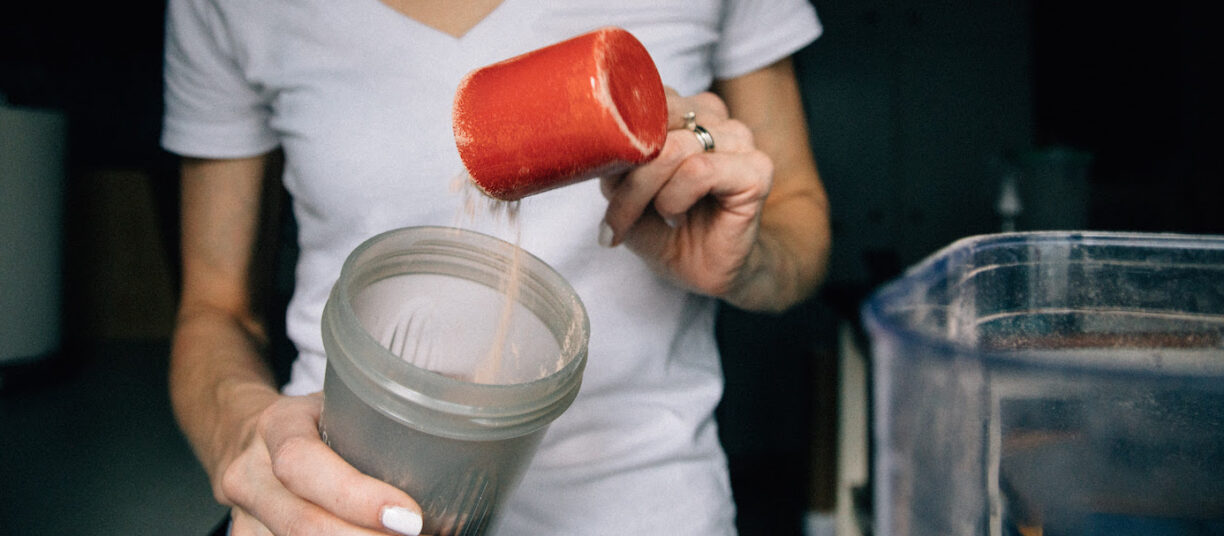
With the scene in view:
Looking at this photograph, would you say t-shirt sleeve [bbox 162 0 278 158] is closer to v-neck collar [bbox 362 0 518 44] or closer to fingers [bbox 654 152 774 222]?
v-neck collar [bbox 362 0 518 44]

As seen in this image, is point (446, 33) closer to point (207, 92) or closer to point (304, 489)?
point (207, 92)

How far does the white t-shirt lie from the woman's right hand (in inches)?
9.1

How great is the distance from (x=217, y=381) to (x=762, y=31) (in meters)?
0.64

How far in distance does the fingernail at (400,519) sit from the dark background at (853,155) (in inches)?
31.9

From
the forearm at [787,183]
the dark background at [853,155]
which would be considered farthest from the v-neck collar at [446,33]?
the dark background at [853,155]

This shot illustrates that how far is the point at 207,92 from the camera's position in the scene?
0.79m

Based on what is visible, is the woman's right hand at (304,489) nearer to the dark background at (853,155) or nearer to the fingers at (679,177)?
the fingers at (679,177)

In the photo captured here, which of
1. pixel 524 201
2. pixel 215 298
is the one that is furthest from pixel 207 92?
pixel 524 201

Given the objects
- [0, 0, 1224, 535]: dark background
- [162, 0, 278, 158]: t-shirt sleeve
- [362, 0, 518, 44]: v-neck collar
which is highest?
[362, 0, 518, 44]: v-neck collar

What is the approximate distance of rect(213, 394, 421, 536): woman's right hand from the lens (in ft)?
1.39

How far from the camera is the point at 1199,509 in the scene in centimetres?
29

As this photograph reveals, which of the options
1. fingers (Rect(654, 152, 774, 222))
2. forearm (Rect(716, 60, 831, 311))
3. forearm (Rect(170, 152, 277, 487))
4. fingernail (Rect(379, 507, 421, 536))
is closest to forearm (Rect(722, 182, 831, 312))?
forearm (Rect(716, 60, 831, 311))

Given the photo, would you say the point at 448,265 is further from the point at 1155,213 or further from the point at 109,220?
the point at 1155,213

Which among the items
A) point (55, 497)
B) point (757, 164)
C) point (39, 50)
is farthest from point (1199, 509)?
point (39, 50)
